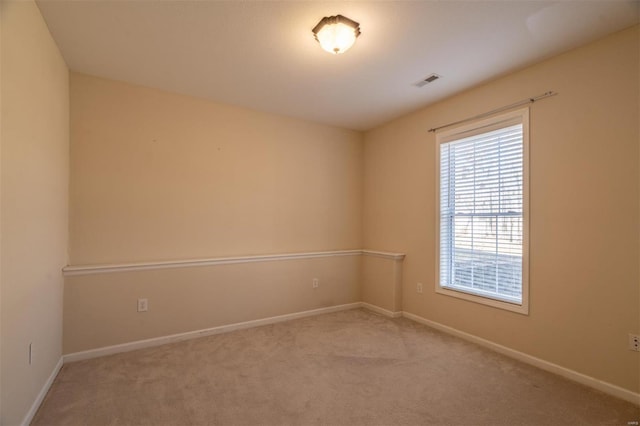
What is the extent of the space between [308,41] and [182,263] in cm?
240

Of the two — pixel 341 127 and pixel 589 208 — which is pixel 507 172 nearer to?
pixel 589 208

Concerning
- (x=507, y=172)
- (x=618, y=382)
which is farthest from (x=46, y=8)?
(x=618, y=382)

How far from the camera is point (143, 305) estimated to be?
3.05 m

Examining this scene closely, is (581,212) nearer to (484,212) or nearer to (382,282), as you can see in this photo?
(484,212)

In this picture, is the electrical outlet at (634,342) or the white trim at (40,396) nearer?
the white trim at (40,396)

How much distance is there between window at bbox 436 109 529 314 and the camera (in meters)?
2.83

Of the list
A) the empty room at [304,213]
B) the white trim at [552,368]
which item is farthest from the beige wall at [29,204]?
Result: the white trim at [552,368]

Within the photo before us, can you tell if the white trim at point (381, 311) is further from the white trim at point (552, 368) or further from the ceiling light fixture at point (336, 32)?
the ceiling light fixture at point (336, 32)

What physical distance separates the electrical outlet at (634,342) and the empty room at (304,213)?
0.01 metres

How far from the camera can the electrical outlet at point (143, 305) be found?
3.03 meters

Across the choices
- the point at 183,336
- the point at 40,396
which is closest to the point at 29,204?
the point at 40,396

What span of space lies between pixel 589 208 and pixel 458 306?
1506mm

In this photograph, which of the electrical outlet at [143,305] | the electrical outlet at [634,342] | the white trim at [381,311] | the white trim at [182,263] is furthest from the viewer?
the white trim at [381,311]

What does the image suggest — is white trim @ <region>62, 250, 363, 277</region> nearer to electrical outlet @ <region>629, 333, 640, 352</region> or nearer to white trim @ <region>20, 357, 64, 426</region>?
white trim @ <region>20, 357, 64, 426</region>
